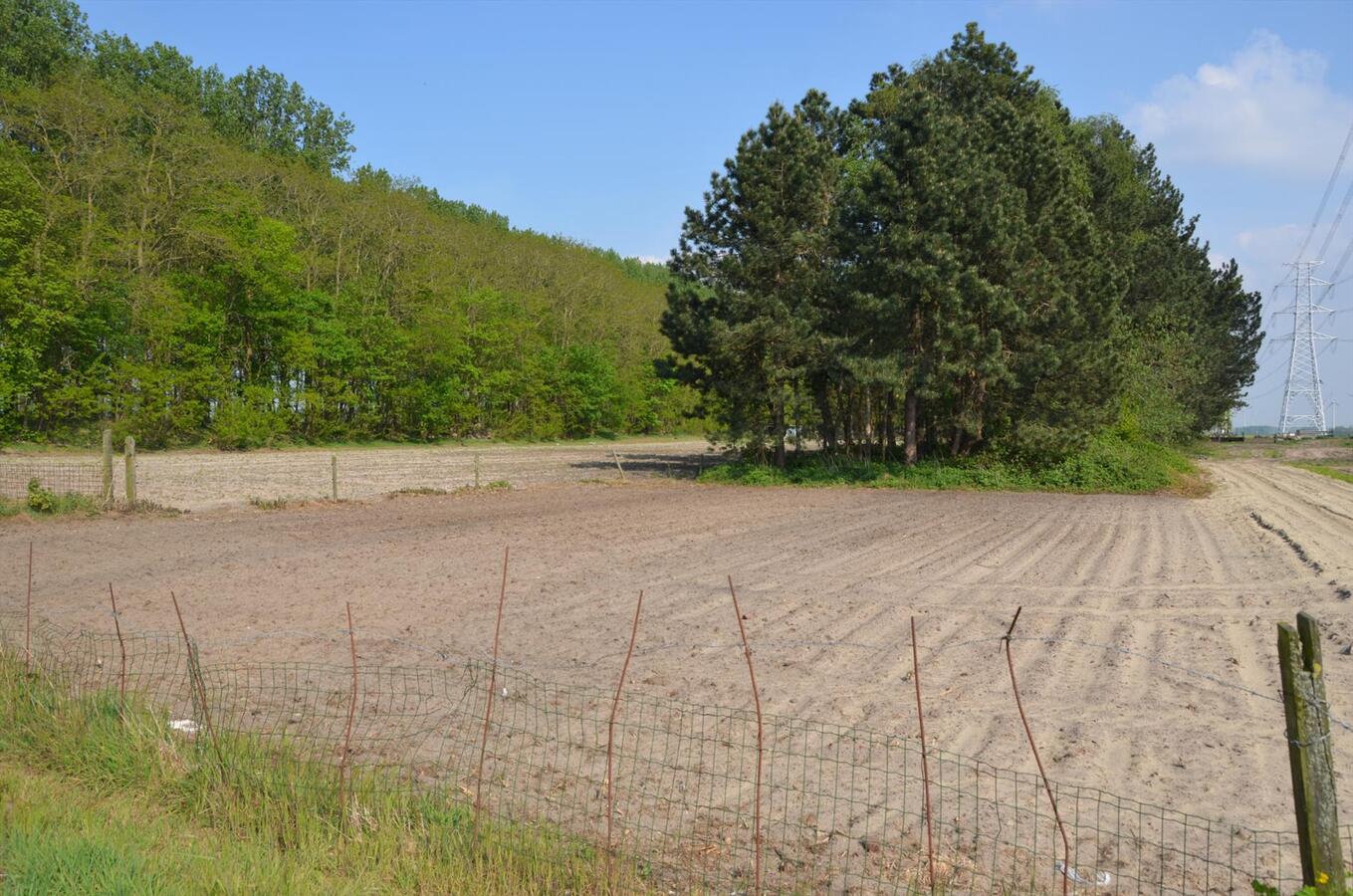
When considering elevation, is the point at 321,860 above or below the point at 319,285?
below

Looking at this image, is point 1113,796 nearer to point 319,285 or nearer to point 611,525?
point 611,525

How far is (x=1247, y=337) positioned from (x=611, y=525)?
6293cm

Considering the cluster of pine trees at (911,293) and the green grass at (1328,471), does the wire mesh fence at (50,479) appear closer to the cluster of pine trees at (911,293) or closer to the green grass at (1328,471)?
the cluster of pine trees at (911,293)

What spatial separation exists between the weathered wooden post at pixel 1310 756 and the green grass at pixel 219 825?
8.47ft

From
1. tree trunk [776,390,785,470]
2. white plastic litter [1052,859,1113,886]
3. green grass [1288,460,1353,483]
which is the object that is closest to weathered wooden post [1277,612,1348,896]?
white plastic litter [1052,859,1113,886]

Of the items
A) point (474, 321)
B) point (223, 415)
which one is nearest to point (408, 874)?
point (223, 415)

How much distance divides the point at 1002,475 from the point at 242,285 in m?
35.8

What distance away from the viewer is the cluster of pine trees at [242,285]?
36.3 m

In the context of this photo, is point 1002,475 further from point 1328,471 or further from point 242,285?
point 242,285

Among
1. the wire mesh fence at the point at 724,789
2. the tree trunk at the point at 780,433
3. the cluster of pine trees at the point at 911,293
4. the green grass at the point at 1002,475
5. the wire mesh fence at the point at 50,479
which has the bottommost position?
the wire mesh fence at the point at 724,789

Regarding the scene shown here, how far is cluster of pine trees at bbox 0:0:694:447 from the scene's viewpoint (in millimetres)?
36344

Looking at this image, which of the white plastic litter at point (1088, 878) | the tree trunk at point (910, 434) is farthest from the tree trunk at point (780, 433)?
the white plastic litter at point (1088, 878)

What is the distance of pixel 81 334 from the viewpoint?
37125mm

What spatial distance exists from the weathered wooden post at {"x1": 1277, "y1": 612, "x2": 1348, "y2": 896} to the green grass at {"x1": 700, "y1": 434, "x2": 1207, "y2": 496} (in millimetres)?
26002
